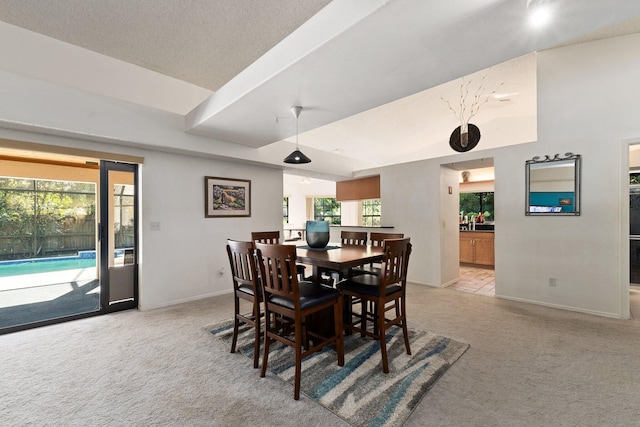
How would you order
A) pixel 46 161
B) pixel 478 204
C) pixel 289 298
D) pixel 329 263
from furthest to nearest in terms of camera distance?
pixel 478 204 < pixel 46 161 < pixel 329 263 < pixel 289 298

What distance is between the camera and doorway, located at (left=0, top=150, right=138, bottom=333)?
3311 mm

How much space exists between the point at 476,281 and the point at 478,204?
3022 mm

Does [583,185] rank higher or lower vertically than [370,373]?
higher

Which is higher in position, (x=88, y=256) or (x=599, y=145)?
(x=599, y=145)

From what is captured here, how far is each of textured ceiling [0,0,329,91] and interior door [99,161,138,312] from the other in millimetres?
1327

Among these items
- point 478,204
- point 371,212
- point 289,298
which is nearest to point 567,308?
point 289,298

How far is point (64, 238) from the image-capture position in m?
6.37

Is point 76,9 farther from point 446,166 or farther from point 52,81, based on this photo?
point 446,166

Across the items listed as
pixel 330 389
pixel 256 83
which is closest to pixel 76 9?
pixel 256 83

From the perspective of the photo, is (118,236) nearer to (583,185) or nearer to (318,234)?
(318,234)

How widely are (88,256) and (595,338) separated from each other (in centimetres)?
1013

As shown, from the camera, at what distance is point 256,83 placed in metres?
2.32

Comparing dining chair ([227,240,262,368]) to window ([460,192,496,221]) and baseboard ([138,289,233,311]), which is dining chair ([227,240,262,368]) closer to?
baseboard ([138,289,233,311])

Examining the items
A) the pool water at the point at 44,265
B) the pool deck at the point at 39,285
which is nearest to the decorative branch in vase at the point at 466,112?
the pool deck at the point at 39,285
